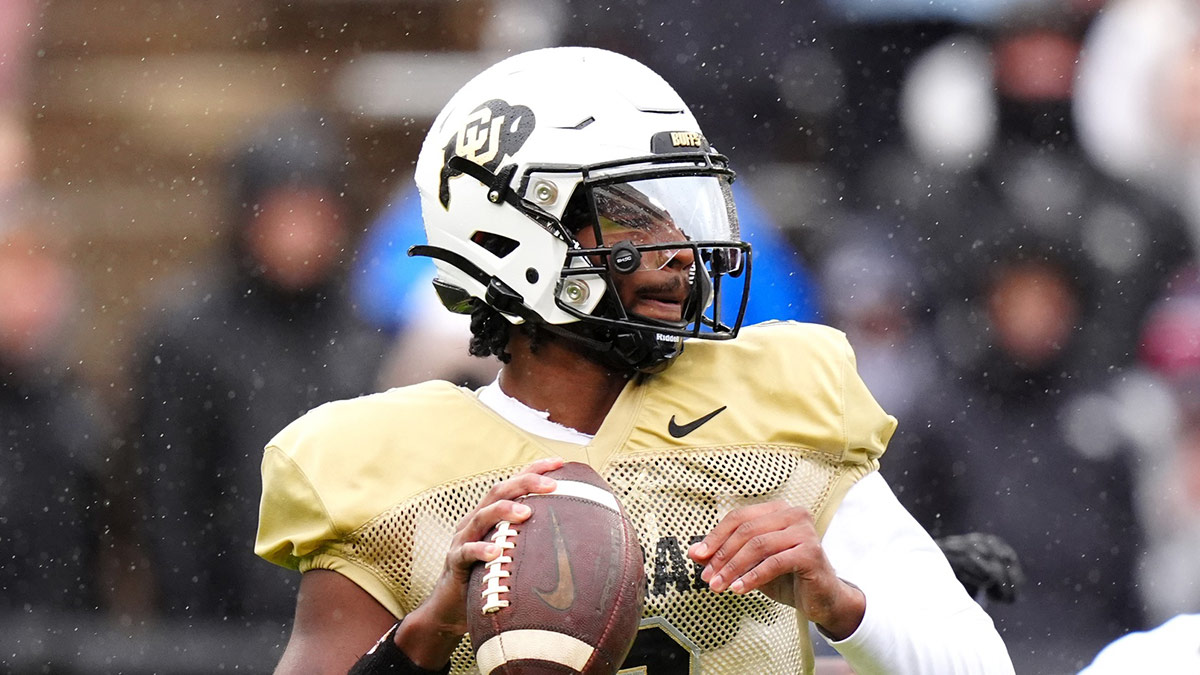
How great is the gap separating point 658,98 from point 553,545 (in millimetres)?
632

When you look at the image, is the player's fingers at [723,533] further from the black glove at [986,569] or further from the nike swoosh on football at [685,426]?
the black glove at [986,569]

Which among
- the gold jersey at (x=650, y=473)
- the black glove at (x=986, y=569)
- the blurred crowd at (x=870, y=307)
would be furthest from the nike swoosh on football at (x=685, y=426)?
the blurred crowd at (x=870, y=307)

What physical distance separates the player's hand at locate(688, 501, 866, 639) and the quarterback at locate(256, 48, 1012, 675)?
0.04 feet

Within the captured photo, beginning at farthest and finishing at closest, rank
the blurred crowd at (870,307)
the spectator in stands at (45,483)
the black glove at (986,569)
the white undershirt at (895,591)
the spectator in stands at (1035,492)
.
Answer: the spectator in stands at (45,483)
the spectator in stands at (1035,492)
the blurred crowd at (870,307)
the black glove at (986,569)
the white undershirt at (895,591)

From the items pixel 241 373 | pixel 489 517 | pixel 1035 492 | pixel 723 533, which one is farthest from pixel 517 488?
pixel 1035 492

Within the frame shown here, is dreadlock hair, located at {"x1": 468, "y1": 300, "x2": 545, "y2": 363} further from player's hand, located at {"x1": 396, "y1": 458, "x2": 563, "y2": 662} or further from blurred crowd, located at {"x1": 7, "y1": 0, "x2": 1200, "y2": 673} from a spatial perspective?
blurred crowd, located at {"x1": 7, "y1": 0, "x2": 1200, "y2": 673}

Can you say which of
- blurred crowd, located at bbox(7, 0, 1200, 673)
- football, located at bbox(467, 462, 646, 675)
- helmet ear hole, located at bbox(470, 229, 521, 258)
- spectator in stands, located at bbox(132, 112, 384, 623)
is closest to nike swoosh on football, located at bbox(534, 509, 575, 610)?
football, located at bbox(467, 462, 646, 675)

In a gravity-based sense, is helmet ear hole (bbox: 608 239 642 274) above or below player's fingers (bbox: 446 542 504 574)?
above

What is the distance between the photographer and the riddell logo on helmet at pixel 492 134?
1926 mm

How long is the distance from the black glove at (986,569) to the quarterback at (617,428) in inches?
18.9

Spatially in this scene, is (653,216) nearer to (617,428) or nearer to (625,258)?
(625,258)

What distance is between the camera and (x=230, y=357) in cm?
391

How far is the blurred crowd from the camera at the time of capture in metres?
4.03

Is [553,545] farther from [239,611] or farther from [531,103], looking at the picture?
[239,611]
